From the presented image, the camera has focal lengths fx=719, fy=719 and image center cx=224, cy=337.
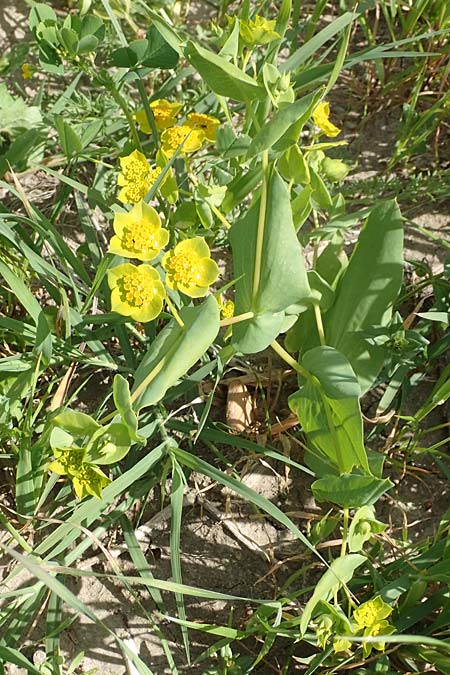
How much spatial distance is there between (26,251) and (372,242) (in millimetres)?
630

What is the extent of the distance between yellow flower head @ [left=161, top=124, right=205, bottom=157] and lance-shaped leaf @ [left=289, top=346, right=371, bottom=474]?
1.41 feet

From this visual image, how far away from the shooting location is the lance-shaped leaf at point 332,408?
1.14 metres

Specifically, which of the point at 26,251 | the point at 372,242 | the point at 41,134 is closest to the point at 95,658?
the point at 26,251

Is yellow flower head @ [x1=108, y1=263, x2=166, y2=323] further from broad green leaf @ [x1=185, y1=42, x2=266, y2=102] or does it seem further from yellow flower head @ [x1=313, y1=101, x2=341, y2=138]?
yellow flower head @ [x1=313, y1=101, x2=341, y2=138]

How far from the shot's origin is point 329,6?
1.92 meters

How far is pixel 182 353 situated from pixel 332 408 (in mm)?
305

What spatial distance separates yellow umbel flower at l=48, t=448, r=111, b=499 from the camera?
1069 mm

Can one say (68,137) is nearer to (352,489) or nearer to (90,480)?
(90,480)

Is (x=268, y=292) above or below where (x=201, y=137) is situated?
below

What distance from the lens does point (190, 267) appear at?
1138mm

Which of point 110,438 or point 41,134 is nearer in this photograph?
point 110,438

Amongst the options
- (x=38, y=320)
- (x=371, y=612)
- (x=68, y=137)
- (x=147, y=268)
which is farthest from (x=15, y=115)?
(x=371, y=612)

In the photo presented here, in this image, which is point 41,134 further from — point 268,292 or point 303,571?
point 303,571

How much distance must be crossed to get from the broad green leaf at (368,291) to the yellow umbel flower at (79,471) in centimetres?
53
